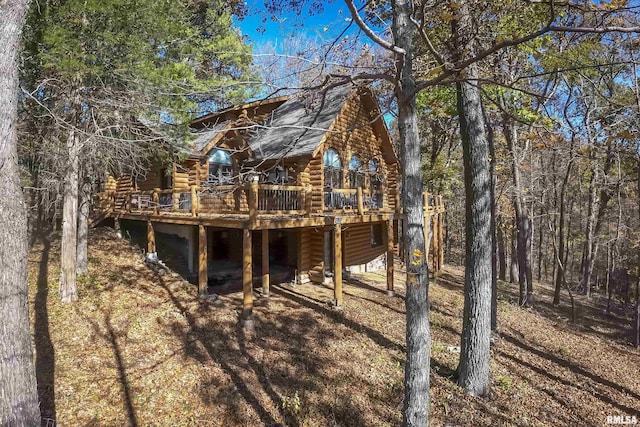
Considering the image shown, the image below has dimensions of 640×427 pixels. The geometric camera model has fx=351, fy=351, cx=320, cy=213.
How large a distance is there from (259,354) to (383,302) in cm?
580

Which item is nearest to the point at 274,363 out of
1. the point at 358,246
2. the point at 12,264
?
the point at 12,264

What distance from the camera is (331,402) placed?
21.4 ft

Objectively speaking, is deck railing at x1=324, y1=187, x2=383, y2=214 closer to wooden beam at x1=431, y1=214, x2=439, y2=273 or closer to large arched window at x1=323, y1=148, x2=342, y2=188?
large arched window at x1=323, y1=148, x2=342, y2=188

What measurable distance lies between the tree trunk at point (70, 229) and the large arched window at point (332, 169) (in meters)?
8.49

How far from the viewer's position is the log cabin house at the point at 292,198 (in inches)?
467

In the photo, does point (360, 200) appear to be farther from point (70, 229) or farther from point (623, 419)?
point (70, 229)

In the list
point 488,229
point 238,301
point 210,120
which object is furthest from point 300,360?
point 210,120

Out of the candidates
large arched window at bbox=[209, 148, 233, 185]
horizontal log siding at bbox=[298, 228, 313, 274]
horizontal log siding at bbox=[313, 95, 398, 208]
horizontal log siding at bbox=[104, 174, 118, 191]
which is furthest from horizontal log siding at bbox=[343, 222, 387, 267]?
horizontal log siding at bbox=[104, 174, 118, 191]

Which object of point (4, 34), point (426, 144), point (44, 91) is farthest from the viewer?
point (426, 144)

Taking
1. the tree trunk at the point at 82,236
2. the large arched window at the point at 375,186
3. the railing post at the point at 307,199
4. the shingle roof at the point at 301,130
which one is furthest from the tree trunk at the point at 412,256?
the tree trunk at the point at 82,236

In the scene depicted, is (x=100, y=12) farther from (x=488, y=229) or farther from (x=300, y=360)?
(x=488, y=229)

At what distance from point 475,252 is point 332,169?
852 cm

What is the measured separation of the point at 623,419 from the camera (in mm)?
7133

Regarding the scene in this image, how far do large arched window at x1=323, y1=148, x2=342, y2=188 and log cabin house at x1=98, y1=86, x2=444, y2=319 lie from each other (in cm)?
4
